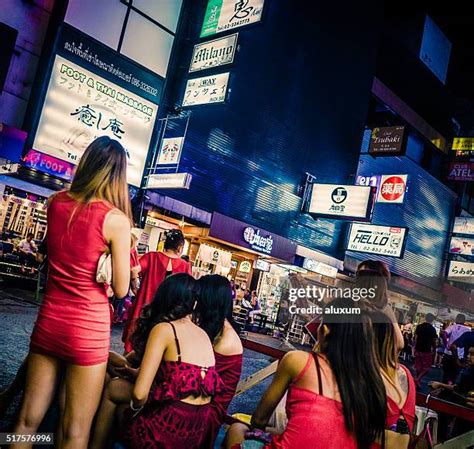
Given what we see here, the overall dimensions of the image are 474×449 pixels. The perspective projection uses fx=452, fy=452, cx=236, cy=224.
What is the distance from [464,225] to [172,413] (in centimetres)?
2581

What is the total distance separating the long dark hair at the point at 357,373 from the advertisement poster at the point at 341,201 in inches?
557

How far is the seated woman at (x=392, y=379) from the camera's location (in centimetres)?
210

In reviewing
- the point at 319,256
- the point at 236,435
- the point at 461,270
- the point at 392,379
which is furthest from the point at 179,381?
the point at 461,270

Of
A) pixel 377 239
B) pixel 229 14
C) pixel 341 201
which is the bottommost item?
pixel 377 239

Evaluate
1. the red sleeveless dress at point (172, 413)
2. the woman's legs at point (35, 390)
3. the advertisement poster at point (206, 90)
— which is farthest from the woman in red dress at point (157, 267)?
the advertisement poster at point (206, 90)

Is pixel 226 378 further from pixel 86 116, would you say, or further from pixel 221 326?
pixel 86 116

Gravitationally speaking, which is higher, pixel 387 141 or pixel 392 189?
pixel 387 141

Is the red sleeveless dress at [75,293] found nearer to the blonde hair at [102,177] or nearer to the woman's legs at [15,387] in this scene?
the blonde hair at [102,177]

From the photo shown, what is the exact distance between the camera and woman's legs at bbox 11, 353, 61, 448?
208cm

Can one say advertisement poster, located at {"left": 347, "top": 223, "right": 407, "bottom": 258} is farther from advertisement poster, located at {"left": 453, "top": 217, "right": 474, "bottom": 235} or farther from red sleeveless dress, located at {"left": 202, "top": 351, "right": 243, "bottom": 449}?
red sleeveless dress, located at {"left": 202, "top": 351, "right": 243, "bottom": 449}

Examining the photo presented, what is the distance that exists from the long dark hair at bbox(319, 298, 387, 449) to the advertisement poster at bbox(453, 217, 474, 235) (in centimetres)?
2540

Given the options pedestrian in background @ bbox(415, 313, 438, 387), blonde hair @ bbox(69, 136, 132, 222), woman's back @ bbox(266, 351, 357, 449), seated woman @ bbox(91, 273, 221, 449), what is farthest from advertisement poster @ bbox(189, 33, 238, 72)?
woman's back @ bbox(266, 351, 357, 449)

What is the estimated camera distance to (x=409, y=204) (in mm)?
22828

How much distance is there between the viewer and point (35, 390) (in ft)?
6.84
